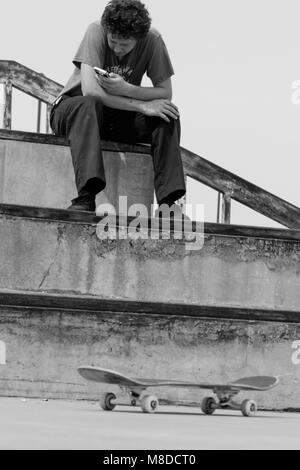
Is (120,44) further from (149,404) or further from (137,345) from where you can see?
(149,404)

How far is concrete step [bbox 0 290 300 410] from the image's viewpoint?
5.50 metres

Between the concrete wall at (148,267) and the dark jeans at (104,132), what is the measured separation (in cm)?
29

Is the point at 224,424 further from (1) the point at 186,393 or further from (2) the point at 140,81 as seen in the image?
(2) the point at 140,81

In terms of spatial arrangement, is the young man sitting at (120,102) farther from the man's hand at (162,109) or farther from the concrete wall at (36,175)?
the concrete wall at (36,175)

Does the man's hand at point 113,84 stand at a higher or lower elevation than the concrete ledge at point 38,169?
higher

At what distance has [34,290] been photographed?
6012mm

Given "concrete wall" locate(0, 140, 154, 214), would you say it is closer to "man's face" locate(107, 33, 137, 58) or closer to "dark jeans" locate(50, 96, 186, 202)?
"dark jeans" locate(50, 96, 186, 202)

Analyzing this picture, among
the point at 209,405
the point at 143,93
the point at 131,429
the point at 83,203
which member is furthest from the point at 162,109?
the point at 131,429

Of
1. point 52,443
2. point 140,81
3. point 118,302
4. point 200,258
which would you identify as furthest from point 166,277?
point 52,443

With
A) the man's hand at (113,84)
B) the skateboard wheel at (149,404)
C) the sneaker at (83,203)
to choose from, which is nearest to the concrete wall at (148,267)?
the sneaker at (83,203)

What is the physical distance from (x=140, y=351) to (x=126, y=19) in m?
1.85

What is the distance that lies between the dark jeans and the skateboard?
136cm

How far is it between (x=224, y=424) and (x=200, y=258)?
217cm

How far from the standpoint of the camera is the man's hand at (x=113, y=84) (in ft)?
20.7
